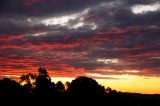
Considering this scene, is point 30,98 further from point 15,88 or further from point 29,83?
point 29,83

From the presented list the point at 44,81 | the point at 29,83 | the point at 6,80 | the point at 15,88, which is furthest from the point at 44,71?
the point at 15,88

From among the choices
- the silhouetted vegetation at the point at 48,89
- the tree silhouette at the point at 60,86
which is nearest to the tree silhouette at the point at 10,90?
the silhouetted vegetation at the point at 48,89

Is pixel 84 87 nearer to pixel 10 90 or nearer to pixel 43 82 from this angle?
pixel 43 82

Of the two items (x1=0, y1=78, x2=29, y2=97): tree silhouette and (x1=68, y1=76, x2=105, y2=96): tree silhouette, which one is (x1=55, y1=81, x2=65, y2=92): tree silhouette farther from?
(x1=0, y1=78, x2=29, y2=97): tree silhouette

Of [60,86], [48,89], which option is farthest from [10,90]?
[60,86]

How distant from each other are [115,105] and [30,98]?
95.9 feet

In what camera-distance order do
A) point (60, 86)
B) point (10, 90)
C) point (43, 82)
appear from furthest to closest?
point (60, 86) < point (43, 82) < point (10, 90)

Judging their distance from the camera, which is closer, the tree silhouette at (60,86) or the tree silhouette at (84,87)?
the tree silhouette at (84,87)

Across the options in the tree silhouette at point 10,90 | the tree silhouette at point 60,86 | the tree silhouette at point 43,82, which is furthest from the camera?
the tree silhouette at point 60,86

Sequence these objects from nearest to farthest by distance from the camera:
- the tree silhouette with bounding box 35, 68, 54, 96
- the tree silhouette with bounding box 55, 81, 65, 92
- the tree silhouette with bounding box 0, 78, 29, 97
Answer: the tree silhouette with bounding box 0, 78, 29, 97 < the tree silhouette with bounding box 35, 68, 54, 96 < the tree silhouette with bounding box 55, 81, 65, 92

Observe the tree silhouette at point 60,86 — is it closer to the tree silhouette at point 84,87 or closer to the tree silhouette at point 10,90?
the tree silhouette at point 84,87

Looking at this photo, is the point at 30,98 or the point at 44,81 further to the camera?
the point at 44,81

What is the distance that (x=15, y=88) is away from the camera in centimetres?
7850

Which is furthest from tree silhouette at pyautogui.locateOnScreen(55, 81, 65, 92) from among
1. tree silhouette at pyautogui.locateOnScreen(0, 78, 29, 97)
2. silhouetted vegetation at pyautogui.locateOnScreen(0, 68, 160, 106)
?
tree silhouette at pyautogui.locateOnScreen(0, 78, 29, 97)
